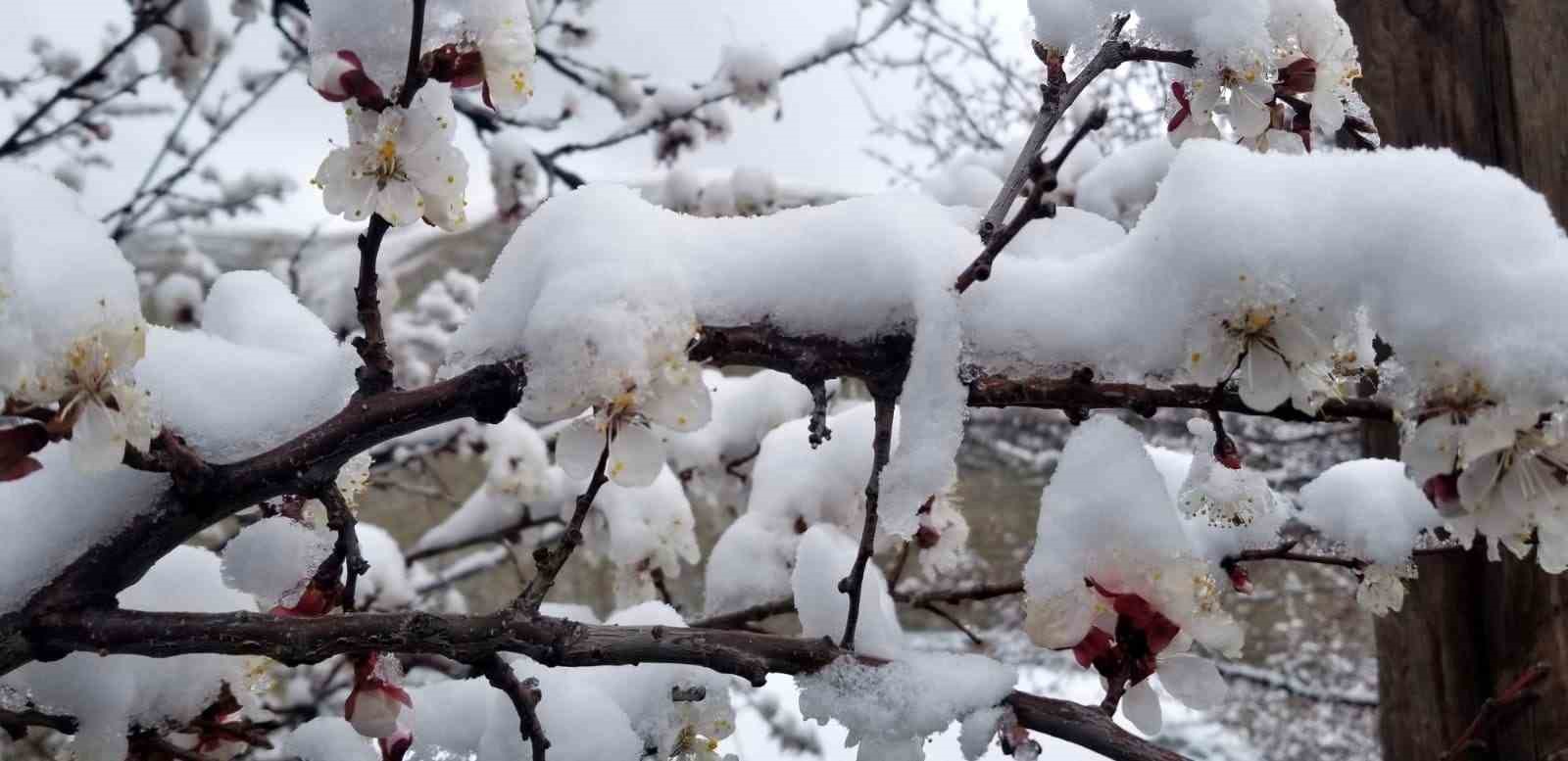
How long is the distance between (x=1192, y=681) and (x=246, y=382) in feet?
2.61

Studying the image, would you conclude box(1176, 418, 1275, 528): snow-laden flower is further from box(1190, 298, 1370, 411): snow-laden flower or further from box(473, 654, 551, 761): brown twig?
box(473, 654, 551, 761): brown twig

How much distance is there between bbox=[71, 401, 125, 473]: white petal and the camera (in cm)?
63

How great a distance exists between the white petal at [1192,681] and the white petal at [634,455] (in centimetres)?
42

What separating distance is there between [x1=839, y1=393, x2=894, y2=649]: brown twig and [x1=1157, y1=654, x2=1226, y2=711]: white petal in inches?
9.4

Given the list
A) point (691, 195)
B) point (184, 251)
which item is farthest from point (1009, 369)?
point (184, 251)

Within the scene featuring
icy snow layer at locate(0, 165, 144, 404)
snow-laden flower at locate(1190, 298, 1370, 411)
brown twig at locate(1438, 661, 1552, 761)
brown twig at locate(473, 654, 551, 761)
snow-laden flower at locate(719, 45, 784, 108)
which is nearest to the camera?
icy snow layer at locate(0, 165, 144, 404)

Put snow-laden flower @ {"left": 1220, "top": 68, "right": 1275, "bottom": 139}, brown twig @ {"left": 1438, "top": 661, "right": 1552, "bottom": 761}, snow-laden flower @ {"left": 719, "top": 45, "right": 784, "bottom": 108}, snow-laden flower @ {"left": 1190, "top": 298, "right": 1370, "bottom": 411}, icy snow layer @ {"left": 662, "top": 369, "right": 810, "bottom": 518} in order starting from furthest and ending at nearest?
snow-laden flower @ {"left": 719, "top": 45, "right": 784, "bottom": 108} → icy snow layer @ {"left": 662, "top": 369, "right": 810, "bottom": 518} → brown twig @ {"left": 1438, "top": 661, "right": 1552, "bottom": 761} → snow-laden flower @ {"left": 1220, "top": 68, "right": 1275, "bottom": 139} → snow-laden flower @ {"left": 1190, "top": 298, "right": 1370, "bottom": 411}

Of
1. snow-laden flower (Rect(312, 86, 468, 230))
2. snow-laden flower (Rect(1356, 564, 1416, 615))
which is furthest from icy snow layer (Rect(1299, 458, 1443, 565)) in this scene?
snow-laden flower (Rect(312, 86, 468, 230))

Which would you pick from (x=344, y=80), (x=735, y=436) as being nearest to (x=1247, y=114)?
(x=344, y=80)

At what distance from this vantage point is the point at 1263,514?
1.08 meters

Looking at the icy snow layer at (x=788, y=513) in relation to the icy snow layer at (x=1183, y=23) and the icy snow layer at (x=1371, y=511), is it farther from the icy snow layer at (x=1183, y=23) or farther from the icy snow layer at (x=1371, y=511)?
the icy snow layer at (x=1183, y=23)

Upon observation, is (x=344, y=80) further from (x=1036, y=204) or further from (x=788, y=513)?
(x=788, y=513)

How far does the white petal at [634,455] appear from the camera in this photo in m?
0.75

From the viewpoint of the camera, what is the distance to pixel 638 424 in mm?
761
